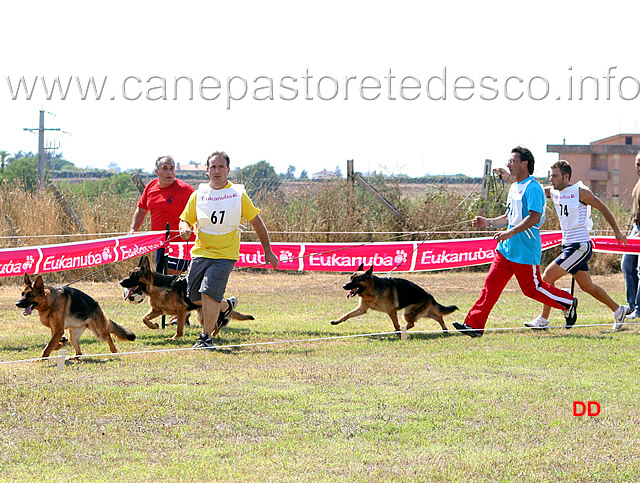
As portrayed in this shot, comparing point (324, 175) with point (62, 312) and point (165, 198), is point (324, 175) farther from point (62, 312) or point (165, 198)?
point (62, 312)

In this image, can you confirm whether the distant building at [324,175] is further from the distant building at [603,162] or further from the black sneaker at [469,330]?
the distant building at [603,162]

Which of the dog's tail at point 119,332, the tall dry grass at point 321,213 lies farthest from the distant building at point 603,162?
the dog's tail at point 119,332

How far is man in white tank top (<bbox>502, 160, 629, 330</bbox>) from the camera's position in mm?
9914

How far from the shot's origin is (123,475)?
4.62 m

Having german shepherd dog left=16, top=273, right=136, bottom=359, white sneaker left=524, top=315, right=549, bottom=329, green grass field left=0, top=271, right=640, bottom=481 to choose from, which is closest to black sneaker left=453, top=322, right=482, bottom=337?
green grass field left=0, top=271, right=640, bottom=481

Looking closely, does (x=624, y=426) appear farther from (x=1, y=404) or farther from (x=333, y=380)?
(x=1, y=404)

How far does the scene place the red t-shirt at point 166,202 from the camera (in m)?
10.2

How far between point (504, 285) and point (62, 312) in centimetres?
468

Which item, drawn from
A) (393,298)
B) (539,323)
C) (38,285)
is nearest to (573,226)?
(539,323)

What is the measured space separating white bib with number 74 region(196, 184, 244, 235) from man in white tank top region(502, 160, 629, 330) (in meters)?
3.94

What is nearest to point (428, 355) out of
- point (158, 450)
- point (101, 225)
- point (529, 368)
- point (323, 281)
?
point (529, 368)

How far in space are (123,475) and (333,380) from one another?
272cm

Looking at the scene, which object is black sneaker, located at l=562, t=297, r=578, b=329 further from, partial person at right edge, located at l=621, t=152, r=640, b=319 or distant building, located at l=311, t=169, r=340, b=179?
distant building, located at l=311, t=169, r=340, b=179

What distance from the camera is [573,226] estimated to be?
1006 centimetres
